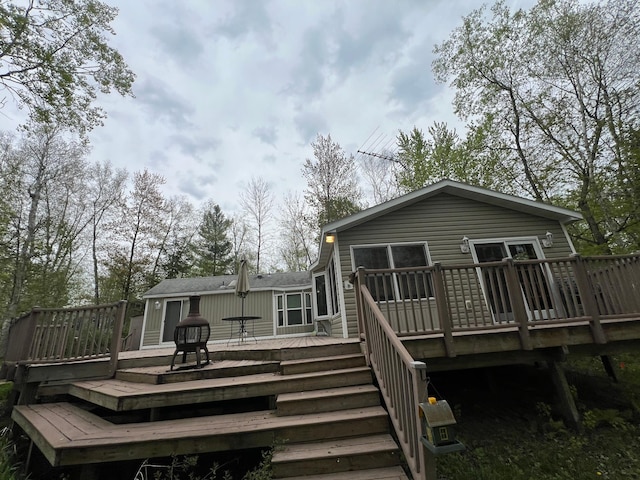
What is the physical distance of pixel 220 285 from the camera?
12.9m

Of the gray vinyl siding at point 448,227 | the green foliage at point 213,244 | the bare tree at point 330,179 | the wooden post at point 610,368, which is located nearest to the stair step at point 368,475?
the gray vinyl siding at point 448,227

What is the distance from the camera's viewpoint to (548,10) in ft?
34.2

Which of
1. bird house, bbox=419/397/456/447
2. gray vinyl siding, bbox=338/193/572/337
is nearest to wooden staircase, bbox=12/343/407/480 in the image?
bird house, bbox=419/397/456/447

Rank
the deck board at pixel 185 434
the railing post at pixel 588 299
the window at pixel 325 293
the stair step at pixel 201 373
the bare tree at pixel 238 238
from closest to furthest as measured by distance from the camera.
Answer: the deck board at pixel 185 434 < the stair step at pixel 201 373 < the railing post at pixel 588 299 < the window at pixel 325 293 < the bare tree at pixel 238 238

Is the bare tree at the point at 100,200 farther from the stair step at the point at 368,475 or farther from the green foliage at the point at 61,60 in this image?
the stair step at the point at 368,475

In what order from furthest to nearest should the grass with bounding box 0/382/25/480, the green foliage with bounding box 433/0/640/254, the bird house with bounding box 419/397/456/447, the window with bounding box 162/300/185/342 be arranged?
the window with bounding box 162/300/185/342 < the green foliage with bounding box 433/0/640/254 < the grass with bounding box 0/382/25/480 < the bird house with bounding box 419/397/456/447

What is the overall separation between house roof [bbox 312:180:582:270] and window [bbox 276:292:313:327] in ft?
20.5

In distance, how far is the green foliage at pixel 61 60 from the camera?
6.20m

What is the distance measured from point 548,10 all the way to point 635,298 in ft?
40.8

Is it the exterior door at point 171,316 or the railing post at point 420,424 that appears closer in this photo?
the railing post at point 420,424

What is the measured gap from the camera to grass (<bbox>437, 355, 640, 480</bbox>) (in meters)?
2.81

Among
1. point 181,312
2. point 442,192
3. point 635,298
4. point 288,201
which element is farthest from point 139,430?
point 288,201

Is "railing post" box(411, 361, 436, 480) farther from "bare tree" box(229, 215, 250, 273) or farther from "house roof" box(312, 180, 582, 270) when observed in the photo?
"bare tree" box(229, 215, 250, 273)

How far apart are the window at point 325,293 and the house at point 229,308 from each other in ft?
9.49
